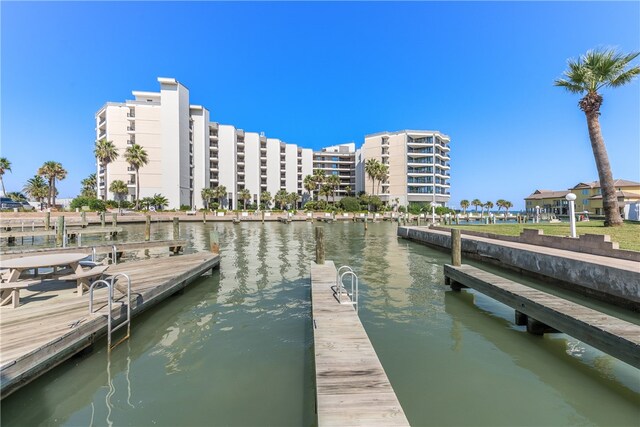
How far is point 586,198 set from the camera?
5991 cm

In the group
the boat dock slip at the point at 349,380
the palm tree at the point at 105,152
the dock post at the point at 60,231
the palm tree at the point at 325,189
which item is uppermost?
the palm tree at the point at 105,152

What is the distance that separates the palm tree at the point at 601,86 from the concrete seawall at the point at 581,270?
7610 millimetres

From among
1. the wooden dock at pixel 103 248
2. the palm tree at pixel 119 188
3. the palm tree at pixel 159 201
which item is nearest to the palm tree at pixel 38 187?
the palm tree at pixel 119 188

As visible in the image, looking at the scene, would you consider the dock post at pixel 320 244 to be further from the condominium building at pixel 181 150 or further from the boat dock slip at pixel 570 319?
the condominium building at pixel 181 150

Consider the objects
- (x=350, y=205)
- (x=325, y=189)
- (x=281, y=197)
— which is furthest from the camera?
(x=325, y=189)

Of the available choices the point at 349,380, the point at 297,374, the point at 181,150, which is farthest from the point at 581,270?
the point at 181,150

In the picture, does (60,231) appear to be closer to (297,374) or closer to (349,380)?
(297,374)

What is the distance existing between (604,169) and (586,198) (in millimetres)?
52893

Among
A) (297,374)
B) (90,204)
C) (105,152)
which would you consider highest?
(105,152)

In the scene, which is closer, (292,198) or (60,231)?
(60,231)

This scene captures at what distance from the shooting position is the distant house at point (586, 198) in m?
44.6

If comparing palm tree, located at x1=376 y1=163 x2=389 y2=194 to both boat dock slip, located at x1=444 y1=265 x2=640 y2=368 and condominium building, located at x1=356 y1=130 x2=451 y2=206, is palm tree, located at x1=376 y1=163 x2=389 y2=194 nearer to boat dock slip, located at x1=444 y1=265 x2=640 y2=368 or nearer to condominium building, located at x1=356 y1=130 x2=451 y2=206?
condominium building, located at x1=356 y1=130 x2=451 y2=206

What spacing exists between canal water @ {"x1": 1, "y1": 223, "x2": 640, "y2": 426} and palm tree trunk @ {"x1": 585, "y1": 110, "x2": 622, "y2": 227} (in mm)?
15582

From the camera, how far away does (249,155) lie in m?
88.2
